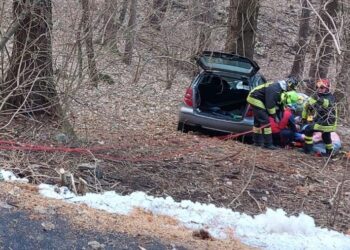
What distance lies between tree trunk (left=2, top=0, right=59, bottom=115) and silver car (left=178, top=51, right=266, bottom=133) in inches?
104

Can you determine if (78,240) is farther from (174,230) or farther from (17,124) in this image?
(17,124)

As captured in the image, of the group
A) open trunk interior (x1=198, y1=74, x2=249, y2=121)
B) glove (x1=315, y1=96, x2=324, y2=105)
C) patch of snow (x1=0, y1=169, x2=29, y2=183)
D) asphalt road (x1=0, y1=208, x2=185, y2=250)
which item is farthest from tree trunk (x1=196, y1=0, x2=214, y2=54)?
asphalt road (x1=0, y1=208, x2=185, y2=250)

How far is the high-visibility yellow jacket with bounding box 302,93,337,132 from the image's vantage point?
8.54 meters

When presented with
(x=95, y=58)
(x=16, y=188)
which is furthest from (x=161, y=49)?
(x=16, y=188)

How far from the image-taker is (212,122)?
31.4ft

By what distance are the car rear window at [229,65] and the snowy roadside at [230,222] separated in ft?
15.5

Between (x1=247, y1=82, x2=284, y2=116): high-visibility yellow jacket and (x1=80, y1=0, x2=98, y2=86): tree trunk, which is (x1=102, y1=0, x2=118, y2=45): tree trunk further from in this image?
(x1=247, y1=82, x2=284, y2=116): high-visibility yellow jacket

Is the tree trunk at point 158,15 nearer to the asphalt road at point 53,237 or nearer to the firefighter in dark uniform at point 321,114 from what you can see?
the firefighter in dark uniform at point 321,114

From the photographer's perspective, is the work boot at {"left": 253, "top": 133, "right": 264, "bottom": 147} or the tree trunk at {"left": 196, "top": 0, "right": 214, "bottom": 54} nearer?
the work boot at {"left": 253, "top": 133, "right": 264, "bottom": 147}

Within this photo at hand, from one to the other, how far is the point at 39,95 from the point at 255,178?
3302 millimetres

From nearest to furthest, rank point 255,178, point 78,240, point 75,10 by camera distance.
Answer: point 78,240, point 255,178, point 75,10

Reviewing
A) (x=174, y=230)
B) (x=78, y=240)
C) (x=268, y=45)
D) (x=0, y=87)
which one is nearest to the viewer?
(x=78, y=240)

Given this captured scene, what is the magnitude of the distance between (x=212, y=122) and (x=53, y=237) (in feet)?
20.1

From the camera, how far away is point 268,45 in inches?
901
